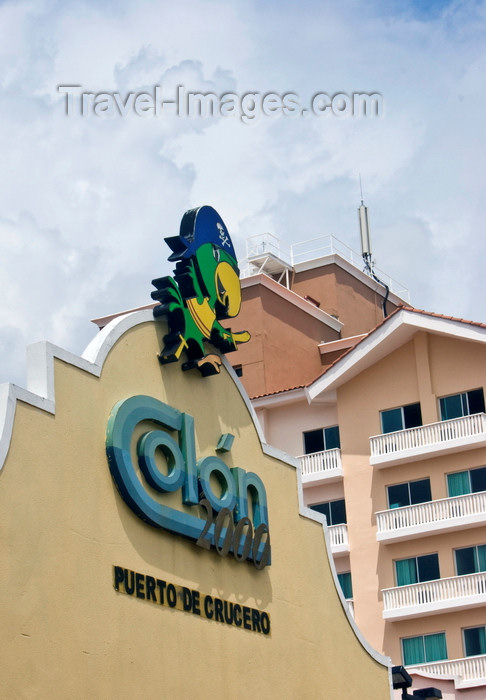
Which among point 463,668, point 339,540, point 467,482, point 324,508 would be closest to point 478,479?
point 467,482

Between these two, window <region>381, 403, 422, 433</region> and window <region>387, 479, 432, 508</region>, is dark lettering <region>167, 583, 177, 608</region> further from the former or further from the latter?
window <region>381, 403, 422, 433</region>

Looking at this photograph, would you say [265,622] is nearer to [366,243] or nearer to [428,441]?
[428,441]

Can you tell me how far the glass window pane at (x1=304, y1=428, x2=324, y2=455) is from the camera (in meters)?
51.0

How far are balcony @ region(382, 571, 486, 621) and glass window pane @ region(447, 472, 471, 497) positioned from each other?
3.19 m

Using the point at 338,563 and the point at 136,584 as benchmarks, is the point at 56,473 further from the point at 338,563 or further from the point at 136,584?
the point at 338,563

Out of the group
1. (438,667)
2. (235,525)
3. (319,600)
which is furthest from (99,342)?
(438,667)

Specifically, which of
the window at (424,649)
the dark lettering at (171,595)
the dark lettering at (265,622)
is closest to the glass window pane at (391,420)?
the window at (424,649)

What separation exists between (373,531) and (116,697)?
28.8m

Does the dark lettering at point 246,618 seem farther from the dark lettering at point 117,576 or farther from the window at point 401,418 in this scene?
the window at point 401,418

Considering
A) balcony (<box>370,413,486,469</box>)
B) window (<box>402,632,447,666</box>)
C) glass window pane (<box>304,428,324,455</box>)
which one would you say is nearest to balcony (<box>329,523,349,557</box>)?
balcony (<box>370,413,486,469</box>)

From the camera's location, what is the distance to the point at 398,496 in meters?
48.1

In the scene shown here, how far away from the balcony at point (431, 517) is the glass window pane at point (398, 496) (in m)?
0.65

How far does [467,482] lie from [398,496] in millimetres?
2823

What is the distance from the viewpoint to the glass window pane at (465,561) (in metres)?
45.9
